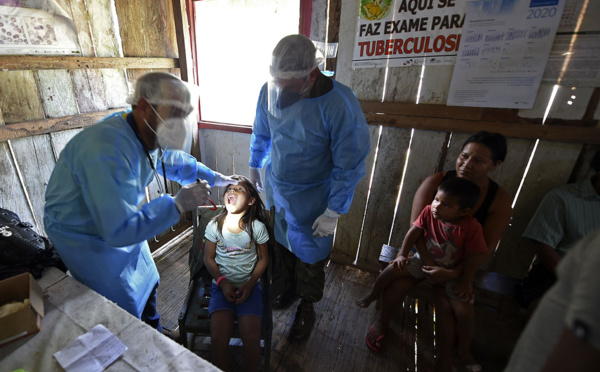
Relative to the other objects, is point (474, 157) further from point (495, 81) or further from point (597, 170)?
point (597, 170)

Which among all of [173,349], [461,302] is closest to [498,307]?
[461,302]

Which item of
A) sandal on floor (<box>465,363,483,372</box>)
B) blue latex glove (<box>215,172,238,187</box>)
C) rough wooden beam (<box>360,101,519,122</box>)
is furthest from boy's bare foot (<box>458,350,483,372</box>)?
blue latex glove (<box>215,172,238,187</box>)

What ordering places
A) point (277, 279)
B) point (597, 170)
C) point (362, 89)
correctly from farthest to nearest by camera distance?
point (362, 89) → point (277, 279) → point (597, 170)

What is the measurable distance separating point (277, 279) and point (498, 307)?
1766 mm

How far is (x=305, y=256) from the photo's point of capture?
211cm

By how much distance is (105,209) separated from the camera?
3.83 ft

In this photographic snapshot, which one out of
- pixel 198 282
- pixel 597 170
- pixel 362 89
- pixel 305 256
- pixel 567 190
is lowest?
pixel 198 282

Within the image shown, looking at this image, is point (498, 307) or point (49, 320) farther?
A: point (498, 307)

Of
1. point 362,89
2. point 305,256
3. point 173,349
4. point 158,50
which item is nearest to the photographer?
point 173,349

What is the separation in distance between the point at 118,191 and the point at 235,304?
103 cm

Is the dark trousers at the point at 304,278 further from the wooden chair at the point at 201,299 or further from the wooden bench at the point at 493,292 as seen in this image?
the wooden bench at the point at 493,292

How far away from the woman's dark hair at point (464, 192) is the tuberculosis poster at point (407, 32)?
104 cm

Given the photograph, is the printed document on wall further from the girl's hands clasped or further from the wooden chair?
the girl's hands clasped

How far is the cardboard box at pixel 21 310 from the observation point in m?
0.98
